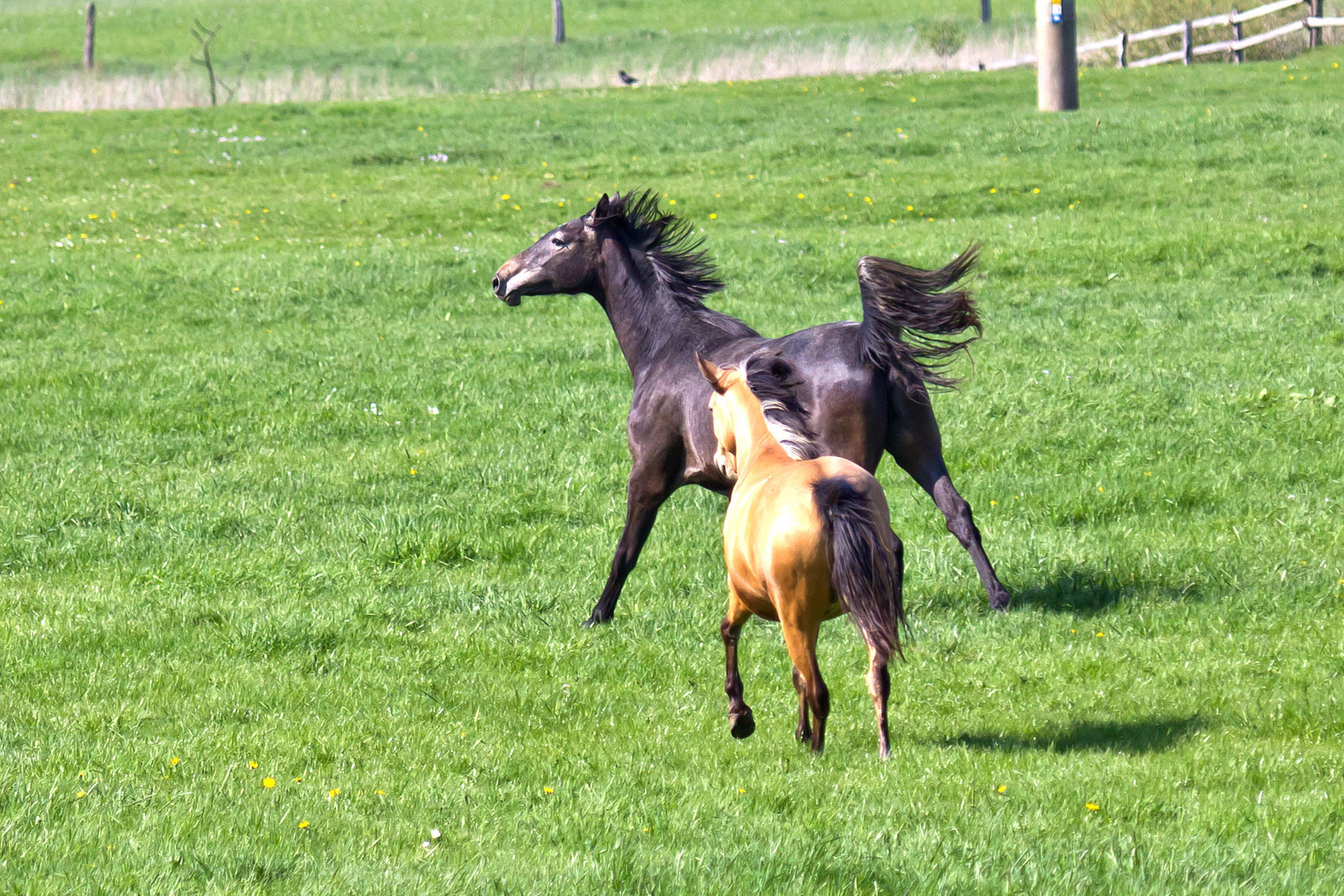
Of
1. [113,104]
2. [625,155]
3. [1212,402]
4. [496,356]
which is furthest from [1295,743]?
[113,104]

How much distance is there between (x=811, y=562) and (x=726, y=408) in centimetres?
124

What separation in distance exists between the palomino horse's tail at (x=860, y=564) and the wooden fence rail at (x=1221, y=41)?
2998 cm

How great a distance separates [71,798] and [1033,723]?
12.7ft

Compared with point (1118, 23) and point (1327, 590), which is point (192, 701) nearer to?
point (1327, 590)

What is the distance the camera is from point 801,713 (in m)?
5.88

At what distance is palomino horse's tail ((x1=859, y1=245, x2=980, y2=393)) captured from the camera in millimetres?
7344

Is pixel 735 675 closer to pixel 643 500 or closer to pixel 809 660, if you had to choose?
pixel 809 660

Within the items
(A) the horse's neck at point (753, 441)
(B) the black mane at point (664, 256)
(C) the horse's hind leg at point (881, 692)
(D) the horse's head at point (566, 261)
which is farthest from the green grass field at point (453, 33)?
(C) the horse's hind leg at point (881, 692)

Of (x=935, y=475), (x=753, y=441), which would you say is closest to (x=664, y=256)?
(x=935, y=475)

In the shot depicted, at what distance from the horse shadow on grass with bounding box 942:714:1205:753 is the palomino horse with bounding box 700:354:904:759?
19.3 inches

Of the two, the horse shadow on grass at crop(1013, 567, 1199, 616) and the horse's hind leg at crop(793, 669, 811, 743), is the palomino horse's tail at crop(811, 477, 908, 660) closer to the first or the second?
the horse's hind leg at crop(793, 669, 811, 743)

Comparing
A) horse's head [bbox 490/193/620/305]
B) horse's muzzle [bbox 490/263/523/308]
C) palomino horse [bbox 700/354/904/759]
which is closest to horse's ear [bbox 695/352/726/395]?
palomino horse [bbox 700/354/904/759]

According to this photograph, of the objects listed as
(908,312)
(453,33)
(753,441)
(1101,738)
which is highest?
(453,33)

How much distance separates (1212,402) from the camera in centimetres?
1107
